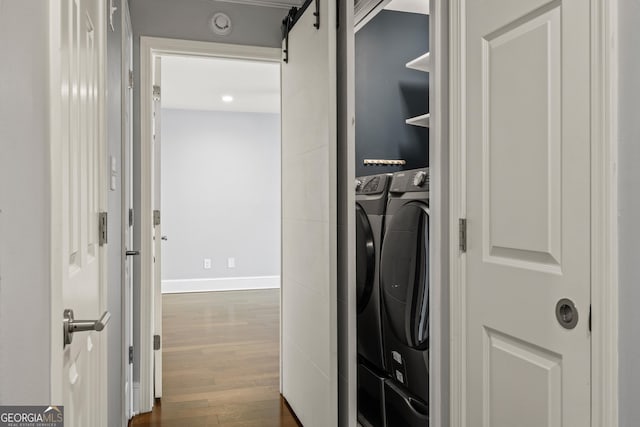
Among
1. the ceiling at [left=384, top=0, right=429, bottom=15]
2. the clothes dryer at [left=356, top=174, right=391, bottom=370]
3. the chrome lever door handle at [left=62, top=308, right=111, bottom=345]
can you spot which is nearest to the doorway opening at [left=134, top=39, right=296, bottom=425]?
the clothes dryer at [left=356, top=174, right=391, bottom=370]

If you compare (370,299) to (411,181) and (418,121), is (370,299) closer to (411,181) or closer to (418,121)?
(411,181)

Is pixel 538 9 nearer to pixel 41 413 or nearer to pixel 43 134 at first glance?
pixel 43 134

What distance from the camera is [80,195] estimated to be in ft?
3.46

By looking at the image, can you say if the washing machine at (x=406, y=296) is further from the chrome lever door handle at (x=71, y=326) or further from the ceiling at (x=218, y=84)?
the ceiling at (x=218, y=84)

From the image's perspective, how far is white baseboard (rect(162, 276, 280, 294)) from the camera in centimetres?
680

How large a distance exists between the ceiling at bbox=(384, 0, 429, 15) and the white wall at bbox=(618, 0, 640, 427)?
2.11 metres

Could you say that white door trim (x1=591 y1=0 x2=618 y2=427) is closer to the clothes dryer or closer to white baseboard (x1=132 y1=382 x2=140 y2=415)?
the clothes dryer

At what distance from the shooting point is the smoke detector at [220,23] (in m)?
2.89

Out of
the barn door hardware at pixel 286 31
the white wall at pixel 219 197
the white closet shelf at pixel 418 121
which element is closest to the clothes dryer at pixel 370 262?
the white closet shelf at pixel 418 121

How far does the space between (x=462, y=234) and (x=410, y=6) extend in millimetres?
2038

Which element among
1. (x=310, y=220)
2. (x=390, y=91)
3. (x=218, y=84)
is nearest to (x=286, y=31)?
(x=390, y=91)

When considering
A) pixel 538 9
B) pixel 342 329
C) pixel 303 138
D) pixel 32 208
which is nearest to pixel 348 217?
pixel 342 329

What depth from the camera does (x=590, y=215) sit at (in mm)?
1033

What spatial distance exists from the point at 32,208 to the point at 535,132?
1.08 m
